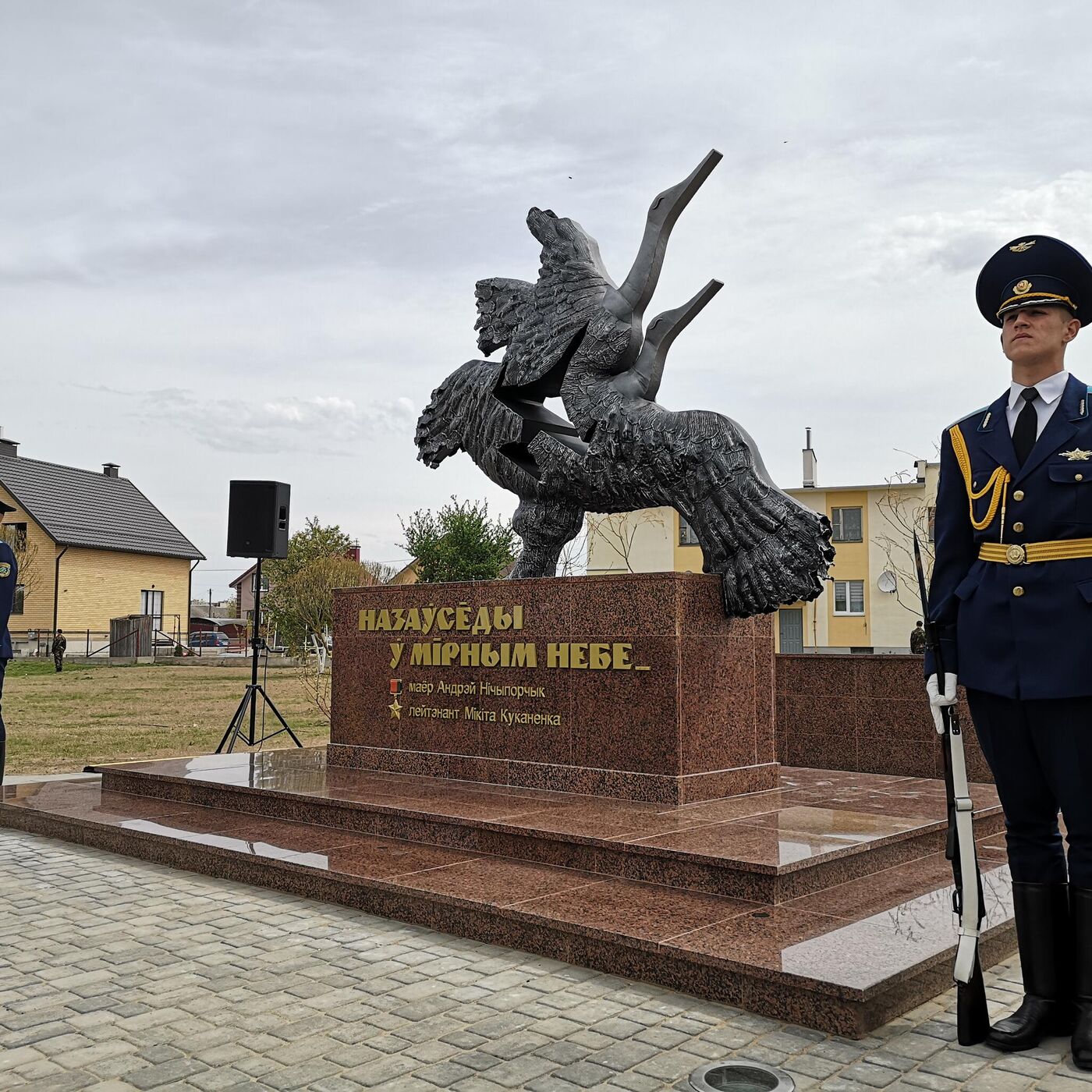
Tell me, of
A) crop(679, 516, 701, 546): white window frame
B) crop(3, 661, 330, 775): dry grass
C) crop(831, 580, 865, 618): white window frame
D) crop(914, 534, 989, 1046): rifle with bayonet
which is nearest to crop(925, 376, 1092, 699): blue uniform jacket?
crop(914, 534, 989, 1046): rifle with bayonet

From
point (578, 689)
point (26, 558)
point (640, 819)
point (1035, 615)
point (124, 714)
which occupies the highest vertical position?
point (26, 558)

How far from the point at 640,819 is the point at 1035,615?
9.95 ft

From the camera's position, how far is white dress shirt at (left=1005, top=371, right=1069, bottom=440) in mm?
3348

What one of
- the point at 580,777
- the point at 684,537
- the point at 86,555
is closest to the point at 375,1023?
the point at 580,777

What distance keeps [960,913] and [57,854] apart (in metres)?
5.40

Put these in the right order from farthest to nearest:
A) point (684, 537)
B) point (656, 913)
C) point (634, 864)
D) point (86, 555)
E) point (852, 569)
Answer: point (86, 555) → point (684, 537) → point (852, 569) → point (634, 864) → point (656, 913)

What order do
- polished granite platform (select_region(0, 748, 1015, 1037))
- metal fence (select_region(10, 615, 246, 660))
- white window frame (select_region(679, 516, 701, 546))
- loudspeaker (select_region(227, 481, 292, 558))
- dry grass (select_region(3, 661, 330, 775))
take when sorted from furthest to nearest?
metal fence (select_region(10, 615, 246, 660)), white window frame (select_region(679, 516, 701, 546)), dry grass (select_region(3, 661, 330, 775)), loudspeaker (select_region(227, 481, 292, 558)), polished granite platform (select_region(0, 748, 1015, 1037))

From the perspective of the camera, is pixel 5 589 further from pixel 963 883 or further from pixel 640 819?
pixel 963 883

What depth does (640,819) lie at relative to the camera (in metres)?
5.80

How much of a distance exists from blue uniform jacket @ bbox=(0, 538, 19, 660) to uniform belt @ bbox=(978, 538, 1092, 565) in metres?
7.11

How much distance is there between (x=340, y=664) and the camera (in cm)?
854

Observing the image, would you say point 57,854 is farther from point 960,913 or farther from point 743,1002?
point 960,913

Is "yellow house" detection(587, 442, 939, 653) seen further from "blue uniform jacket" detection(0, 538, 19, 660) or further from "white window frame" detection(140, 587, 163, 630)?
"blue uniform jacket" detection(0, 538, 19, 660)

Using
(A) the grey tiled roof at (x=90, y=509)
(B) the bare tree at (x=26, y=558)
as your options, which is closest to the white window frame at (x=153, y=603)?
(A) the grey tiled roof at (x=90, y=509)
